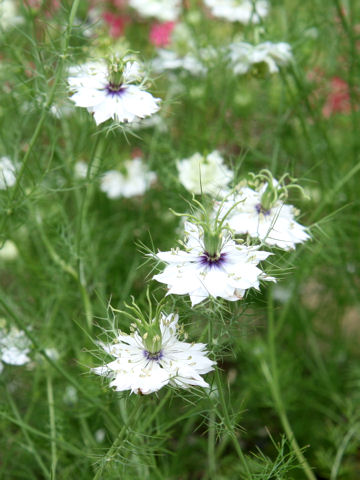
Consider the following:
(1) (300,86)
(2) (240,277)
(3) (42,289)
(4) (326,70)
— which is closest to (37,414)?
(3) (42,289)

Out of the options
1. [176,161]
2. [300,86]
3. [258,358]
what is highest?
[300,86]

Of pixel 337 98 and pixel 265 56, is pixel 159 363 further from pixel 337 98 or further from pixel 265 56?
pixel 337 98

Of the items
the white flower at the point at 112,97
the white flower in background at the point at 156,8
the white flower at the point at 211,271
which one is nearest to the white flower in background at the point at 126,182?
the white flower in background at the point at 156,8

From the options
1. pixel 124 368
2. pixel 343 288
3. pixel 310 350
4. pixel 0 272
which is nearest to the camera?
pixel 124 368

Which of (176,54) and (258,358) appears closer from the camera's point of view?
(258,358)

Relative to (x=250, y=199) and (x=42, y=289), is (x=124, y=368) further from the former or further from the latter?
(x=42, y=289)

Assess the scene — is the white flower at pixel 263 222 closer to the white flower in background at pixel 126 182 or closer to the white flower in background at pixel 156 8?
the white flower in background at pixel 126 182

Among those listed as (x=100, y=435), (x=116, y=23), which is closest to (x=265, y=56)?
(x=100, y=435)
